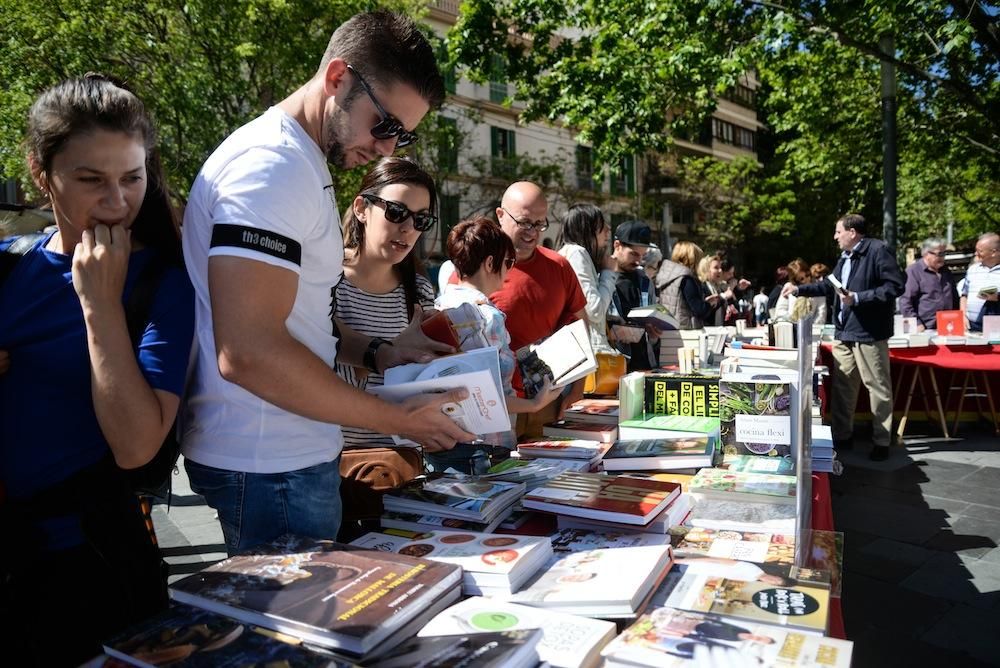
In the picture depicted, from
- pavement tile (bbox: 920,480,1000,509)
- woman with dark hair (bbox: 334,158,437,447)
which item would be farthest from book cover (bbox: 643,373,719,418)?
pavement tile (bbox: 920,480,1000,509)

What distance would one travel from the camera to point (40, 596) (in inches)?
46.1

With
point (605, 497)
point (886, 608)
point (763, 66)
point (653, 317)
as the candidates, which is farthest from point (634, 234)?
point (763, 66)

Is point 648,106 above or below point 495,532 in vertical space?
above

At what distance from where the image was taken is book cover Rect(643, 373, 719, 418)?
8.14 feet

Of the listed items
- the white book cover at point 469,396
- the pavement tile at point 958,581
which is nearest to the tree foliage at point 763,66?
the pavement tile at point 958,581

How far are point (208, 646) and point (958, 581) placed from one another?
3.47 metres

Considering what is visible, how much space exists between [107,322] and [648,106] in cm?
811

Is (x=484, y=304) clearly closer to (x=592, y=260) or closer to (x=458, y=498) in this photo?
(x=458, y=498)

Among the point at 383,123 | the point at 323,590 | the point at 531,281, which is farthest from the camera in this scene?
the point at 531,281

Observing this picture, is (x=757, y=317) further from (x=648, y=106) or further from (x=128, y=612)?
(x=128, y=612)

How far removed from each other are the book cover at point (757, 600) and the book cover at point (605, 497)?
24cm

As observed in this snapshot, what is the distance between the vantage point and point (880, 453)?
18.1 feet

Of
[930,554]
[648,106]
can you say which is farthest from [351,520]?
[648,106]

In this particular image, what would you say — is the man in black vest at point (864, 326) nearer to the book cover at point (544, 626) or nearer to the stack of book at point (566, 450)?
the stack of book at point (566, 450)
